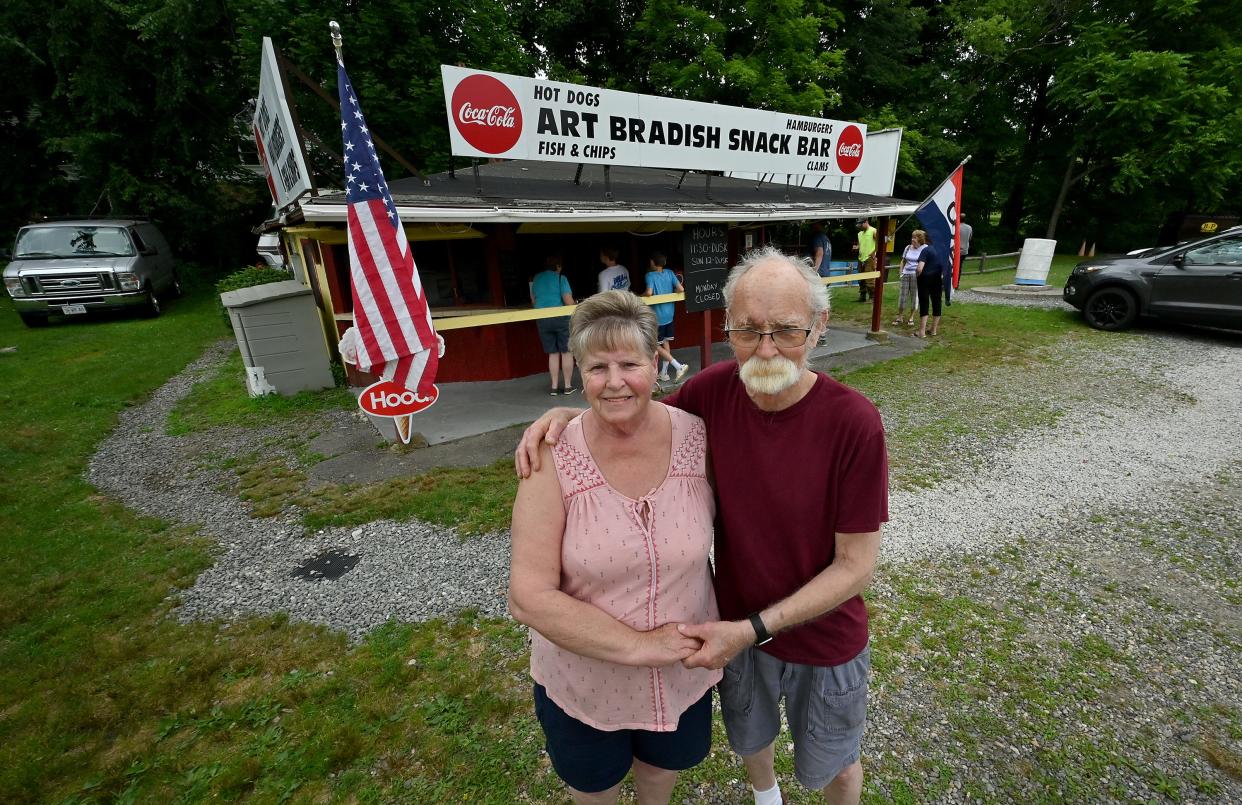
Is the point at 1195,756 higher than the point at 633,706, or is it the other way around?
the point at 633,706

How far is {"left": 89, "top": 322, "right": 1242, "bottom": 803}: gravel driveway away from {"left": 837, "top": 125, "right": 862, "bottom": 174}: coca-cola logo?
4.22 m

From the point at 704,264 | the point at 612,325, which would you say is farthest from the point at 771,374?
the point at 704,264

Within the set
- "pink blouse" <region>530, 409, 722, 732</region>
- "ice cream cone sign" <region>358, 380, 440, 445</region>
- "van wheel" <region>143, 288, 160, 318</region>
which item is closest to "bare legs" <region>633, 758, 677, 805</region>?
"pink blouse" <region>530, 409, 722, 732</region>

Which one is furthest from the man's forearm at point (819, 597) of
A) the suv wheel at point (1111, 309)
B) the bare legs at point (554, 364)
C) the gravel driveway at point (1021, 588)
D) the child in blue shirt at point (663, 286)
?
the suv wheel at point (1111, 309)

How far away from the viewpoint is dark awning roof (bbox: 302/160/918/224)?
485 centimetres

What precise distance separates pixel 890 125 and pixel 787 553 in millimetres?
23892

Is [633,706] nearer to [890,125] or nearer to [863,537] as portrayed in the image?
[863,537]

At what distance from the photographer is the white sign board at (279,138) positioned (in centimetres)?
441

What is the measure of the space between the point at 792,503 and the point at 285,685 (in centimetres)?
292

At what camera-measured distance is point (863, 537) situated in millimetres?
1480

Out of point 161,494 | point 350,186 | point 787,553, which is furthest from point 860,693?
point 161,494

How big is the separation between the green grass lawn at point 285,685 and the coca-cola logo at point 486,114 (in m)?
3.25

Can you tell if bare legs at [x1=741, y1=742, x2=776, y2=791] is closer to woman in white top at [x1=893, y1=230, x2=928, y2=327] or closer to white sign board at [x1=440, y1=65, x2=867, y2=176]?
white sign board at [x1=440, y1=65, x2=867, y2=176]

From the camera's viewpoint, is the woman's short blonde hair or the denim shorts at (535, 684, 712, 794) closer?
the woman's short blonde hair
